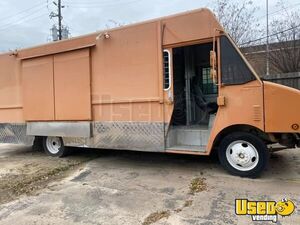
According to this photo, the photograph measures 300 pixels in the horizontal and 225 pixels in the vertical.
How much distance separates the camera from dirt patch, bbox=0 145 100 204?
5730 mm

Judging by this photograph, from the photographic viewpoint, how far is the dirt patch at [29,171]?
226 inches

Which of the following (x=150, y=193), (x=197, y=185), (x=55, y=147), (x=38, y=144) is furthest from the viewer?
(x=38, y=144)

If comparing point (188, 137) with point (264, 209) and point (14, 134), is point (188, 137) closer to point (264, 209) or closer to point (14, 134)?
point (264, 209)

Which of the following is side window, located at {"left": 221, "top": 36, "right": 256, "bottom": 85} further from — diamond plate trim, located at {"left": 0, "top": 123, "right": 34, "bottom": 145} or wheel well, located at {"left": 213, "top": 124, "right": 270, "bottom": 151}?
diamond plate trim, located at {"left": 0, "top": 123, "right": 34, "bottom": 145}

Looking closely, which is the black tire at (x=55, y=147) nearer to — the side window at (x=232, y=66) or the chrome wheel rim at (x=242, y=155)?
Answer: the chrome wheel rim at (x=242, y=155)

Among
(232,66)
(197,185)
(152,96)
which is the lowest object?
(197,185)

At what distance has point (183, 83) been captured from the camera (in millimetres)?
7609

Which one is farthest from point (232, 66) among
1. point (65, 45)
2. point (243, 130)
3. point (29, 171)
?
point (29, 171)

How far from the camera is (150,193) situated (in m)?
5.29

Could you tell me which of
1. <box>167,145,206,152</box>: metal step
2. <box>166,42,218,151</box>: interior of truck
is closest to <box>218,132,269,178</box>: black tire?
<box>167,145,206,152</box>: metal step

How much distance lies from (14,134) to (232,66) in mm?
6279

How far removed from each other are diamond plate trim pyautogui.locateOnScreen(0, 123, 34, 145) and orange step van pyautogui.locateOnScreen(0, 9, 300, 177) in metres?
0.03

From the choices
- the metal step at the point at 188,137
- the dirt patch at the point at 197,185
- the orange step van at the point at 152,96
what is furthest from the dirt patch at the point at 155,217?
the metal step at the point at 188,137

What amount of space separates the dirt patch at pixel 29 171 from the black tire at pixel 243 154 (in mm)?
3299
